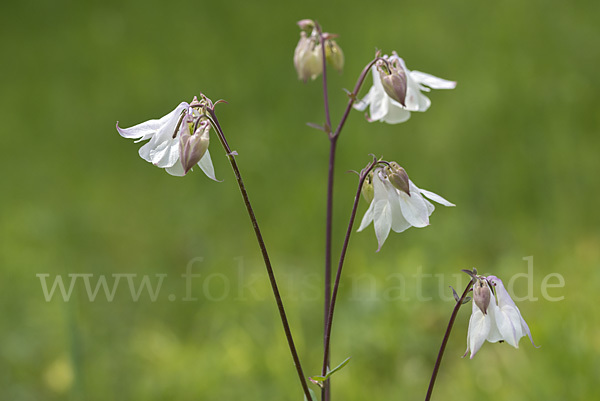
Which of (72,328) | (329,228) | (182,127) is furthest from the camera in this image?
(72,328)

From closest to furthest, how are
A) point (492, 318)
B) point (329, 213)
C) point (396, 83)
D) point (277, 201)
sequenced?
point (492, 318), point (396, 83), point (329, 213), point (277, 201)

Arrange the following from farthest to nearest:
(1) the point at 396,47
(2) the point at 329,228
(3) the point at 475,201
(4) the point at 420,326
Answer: (1) the point at 396,47, (3) the point at 475,201, (4) the point at 420,326, (2) the point at 329,228

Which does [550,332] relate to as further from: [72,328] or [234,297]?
[72,328]

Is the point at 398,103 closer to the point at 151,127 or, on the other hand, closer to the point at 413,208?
the point at 413,208

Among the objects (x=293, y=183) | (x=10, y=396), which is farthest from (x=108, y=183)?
(x=10, y=396)

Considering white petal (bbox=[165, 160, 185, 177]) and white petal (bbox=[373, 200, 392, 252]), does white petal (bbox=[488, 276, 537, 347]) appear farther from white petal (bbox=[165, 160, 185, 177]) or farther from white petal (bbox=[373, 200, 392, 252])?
white petal (bbox=[165, 160, 185, 177])

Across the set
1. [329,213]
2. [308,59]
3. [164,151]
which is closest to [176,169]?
→ [164,151]
